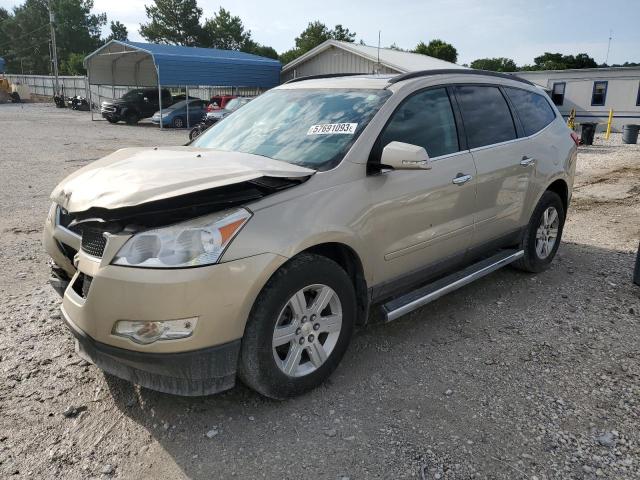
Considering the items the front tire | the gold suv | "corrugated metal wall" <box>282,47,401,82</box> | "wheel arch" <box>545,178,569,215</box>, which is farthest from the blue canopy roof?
the front tire

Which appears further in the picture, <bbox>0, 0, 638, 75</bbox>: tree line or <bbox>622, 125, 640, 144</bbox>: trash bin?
<bbox>0, 0, 638, 75</bbox>: tree line

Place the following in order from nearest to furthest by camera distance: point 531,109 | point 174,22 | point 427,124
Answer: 1. point 427,124
2. point 531,109
3. point 174,22

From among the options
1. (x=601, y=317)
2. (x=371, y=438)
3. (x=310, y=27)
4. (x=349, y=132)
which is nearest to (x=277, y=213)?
(x=349, y=132)

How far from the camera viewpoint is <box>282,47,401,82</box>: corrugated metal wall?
2692 cm

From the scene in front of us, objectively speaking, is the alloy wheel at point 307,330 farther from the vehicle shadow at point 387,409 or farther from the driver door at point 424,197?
the driver door at point 424,197

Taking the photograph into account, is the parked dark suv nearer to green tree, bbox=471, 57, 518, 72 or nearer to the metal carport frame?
the metal carport frame

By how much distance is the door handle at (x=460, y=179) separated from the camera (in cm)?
374

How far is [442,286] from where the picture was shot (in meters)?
3.75

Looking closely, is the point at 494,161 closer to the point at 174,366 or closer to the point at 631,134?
the point at 174,366

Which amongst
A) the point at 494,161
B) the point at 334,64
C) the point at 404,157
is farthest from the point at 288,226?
the point at 334,64

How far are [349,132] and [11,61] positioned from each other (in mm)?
99646

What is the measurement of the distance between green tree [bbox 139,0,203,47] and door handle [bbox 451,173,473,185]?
248 feet

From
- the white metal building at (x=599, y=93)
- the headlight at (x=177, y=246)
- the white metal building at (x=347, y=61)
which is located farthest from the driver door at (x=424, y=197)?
the white metal building at (x=599, y=93)

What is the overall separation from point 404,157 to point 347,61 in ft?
86.6
